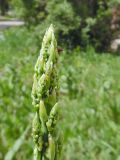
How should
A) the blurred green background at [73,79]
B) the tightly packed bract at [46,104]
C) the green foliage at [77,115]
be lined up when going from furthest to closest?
the blurred green background at [73,79], the green foliage at [77,115], the tightly packed bract at [46,104]

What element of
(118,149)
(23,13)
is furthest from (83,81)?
(23,13)

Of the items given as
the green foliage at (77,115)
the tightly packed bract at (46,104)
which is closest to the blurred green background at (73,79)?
the green foliage at (77,115)

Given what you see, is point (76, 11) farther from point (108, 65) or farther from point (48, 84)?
point (48, 84)

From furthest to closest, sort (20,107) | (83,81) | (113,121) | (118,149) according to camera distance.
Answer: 1. (83,81)
2. (20,107)
3. (113,121)
4. (118,149)

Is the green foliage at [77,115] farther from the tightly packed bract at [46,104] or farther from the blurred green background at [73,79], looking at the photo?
the tightly packed bract at [46,104]

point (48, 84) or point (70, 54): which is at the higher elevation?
point (48, 84)

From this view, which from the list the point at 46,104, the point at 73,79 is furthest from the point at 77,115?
the point at 46,104
